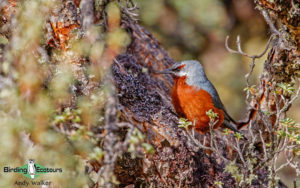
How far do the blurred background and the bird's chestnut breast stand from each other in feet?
13.1

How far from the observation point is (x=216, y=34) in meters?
9.38

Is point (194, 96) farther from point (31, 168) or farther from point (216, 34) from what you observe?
point (216, 34)

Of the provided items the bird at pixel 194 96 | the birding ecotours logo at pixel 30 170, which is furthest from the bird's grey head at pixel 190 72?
the birding ecotours logo at pixel 30 170

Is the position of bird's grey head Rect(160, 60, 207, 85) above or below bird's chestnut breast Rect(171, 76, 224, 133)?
above

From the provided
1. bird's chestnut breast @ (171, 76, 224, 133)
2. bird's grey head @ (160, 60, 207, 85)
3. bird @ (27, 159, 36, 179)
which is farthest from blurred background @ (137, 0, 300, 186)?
bird @ (27, 159, 36, 179)

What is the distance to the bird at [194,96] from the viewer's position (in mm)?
4520

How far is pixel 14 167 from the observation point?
2.56 m

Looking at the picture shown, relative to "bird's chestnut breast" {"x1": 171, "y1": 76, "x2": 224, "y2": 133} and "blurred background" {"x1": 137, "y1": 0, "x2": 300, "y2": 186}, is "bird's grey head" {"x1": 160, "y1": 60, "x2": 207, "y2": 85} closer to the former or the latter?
"bird's chestnut breast" {"x1": 171, "y1": 76, "x2": 224, "y2": 133}

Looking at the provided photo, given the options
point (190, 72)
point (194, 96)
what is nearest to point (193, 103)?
point (194, 96)

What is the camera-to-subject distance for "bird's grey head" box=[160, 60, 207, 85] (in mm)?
4754

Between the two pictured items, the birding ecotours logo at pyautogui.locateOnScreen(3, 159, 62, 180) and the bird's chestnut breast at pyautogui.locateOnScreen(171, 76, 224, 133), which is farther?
the bird's chestnut breast at pyautogui.locateOnScreen(171, 76, 224, 133)

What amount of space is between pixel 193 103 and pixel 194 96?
99 mm

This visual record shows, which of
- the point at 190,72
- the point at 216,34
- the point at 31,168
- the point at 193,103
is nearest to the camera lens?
the point at 31,168

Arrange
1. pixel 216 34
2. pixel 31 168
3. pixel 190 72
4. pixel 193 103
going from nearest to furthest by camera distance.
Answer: pixel 31 168 → pixel 193 103 → pixel 190 72 → pixel 216 34
